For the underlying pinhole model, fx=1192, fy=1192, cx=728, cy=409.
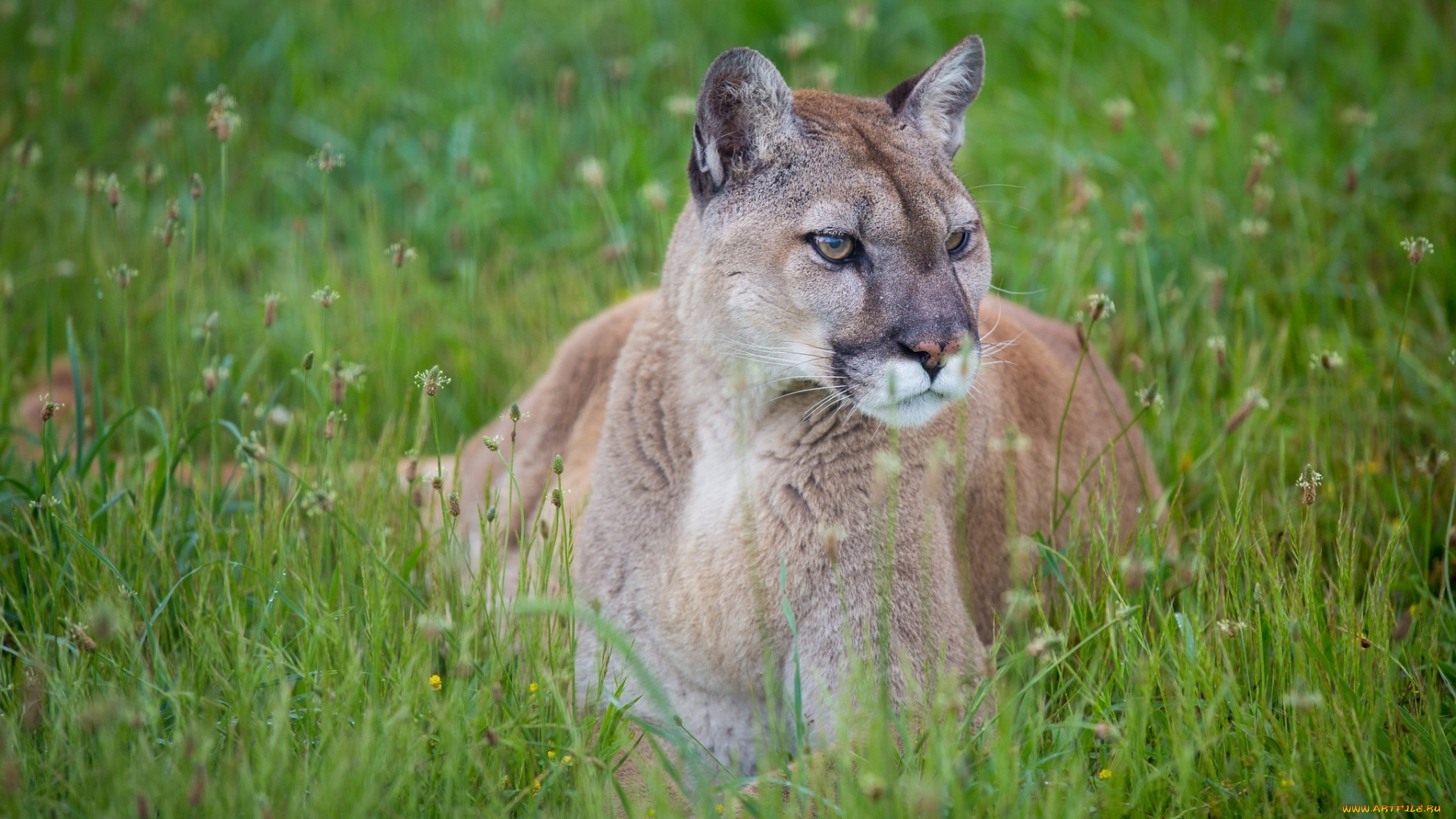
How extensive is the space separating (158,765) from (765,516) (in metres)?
1.58

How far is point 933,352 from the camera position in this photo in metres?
2.99

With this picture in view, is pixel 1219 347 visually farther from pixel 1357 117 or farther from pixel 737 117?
pixel 1357 117

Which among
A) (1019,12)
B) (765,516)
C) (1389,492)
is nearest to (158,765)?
(765,516)

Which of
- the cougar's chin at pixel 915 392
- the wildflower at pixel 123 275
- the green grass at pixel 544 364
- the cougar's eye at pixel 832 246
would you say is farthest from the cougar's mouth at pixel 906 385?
the wildflower at pixel 123 275

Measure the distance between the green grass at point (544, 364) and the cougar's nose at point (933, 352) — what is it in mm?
657

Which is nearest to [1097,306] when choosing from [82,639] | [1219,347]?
[1219,347]

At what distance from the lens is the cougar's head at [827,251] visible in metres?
3.07

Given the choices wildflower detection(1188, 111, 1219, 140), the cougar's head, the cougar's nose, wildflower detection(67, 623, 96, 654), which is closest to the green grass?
wildflower detection(67, 623, 96, 654)

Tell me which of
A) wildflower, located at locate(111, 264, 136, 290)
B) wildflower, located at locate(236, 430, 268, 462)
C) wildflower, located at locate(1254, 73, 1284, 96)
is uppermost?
wildflower, located at locate(1254, 73, 1284, 96)

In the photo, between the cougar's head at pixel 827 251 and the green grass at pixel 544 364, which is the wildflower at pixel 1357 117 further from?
the cougar's head at pixel 827 251

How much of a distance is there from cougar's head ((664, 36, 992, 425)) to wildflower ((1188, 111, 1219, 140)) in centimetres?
252

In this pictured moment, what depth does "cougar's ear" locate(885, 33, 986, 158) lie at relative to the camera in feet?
12.0

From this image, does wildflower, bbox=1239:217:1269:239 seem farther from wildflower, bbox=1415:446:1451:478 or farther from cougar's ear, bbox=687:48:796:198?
cougar's ear, bbox=687:48:796:198

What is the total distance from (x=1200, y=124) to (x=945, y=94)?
232 cm
